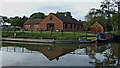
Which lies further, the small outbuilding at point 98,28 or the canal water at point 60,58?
the small outbuilding at point 98,28

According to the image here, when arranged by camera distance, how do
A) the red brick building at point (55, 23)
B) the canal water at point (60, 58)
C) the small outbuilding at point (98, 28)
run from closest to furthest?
the canal water at point (60, 58) → the red brick building at point (55, 23) → the small outbuilding at point (98, 28)

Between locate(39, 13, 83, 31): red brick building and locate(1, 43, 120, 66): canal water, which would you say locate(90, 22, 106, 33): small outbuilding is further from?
locate(1, 43, 120, 66): canal water

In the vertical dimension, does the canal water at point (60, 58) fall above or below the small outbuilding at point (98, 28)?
below

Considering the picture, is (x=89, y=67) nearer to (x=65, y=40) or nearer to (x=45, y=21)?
(x=65, y=40)

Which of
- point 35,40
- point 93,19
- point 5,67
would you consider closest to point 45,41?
point 35,40

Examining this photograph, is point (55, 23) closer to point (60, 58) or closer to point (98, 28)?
point (98, 28)

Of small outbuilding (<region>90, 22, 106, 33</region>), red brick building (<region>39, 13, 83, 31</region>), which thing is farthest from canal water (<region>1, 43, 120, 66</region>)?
small outbuilding (<region>90, 22, 106, 33</region>)

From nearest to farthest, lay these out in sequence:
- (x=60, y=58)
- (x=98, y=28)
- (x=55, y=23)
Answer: (x=60, y=58) < (x=55, y=23) < (x=98, y=28)

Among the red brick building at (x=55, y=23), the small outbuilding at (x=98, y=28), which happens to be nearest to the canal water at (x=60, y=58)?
the red brick building at (x=55, y=23)

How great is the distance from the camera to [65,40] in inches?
820

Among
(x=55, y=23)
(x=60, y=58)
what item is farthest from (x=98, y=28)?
(x=60, y=58)

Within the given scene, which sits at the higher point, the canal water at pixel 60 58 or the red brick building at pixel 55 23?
the red brick building at pixel 55 23

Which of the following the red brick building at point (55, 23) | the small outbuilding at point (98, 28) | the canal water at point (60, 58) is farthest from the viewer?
the small outbuilding at point (98, 28)

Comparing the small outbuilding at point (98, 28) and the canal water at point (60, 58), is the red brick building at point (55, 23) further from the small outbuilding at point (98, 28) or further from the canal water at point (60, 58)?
the canal water at point (60, 58)
